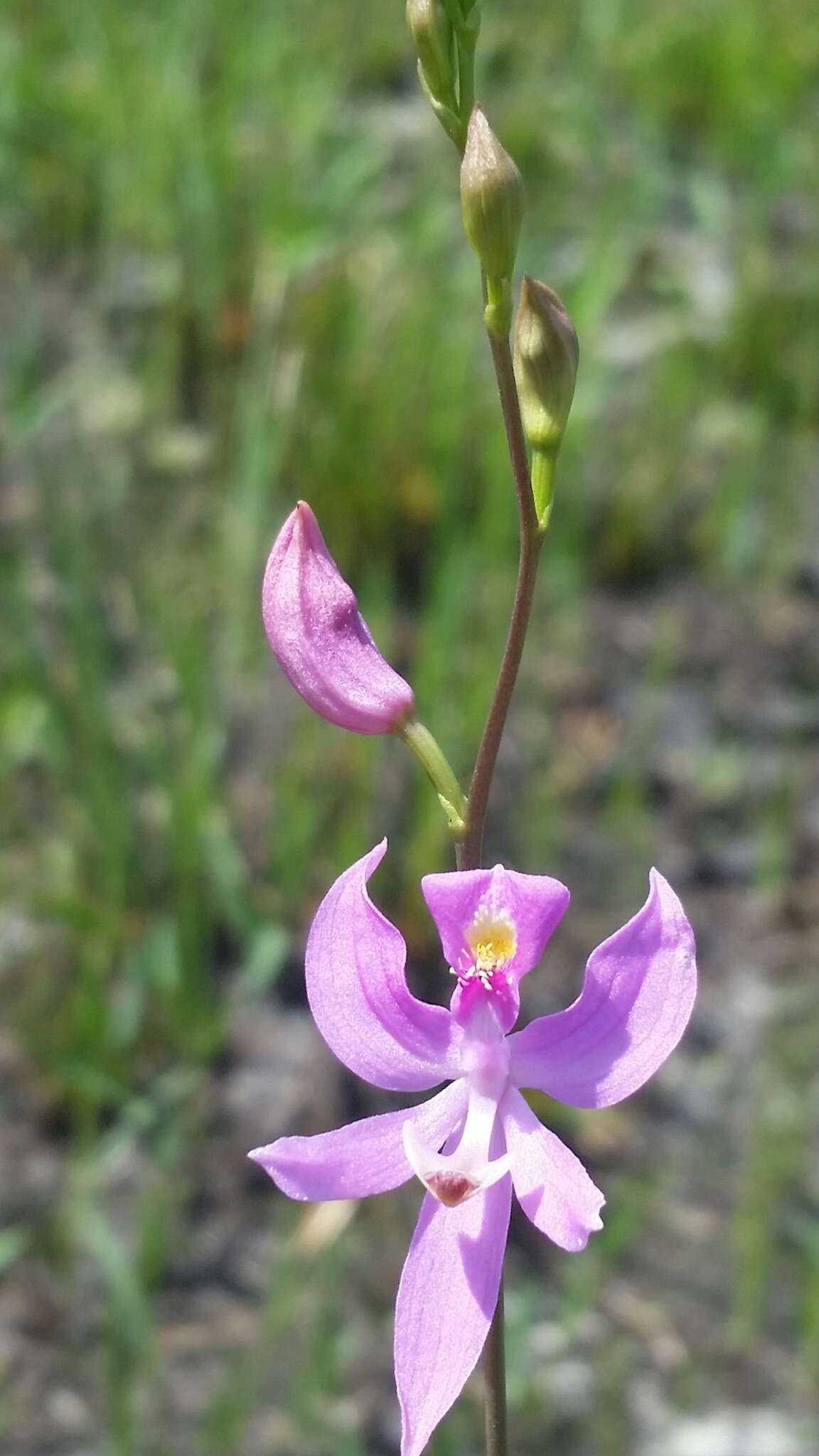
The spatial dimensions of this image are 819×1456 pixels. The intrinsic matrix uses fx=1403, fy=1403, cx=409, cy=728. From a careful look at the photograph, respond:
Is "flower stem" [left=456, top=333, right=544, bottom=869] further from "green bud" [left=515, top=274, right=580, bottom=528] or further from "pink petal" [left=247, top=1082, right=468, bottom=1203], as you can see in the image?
"pink petal" [left=247, top=1082, right=468, bottom=1203]

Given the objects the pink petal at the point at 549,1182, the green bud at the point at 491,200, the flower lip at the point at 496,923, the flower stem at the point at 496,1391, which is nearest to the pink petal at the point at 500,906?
the flower lip at the point at 496,923

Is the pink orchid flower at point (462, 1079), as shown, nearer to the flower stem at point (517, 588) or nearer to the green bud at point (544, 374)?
the flower stem at point (517, 588)

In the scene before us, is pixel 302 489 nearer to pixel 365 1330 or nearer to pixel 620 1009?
pixel 365 1330

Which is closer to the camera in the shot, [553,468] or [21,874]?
[553,468]

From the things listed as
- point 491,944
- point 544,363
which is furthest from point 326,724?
point 544,363

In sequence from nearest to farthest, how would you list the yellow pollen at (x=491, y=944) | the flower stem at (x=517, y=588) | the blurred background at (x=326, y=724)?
the flower stem at (x=517, y=588) < the yellow pollen at (x=491, y=944) < the blurred background at (x=326, y=724)

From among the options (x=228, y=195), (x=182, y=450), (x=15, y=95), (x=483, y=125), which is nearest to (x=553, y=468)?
(x=483, y=125)
